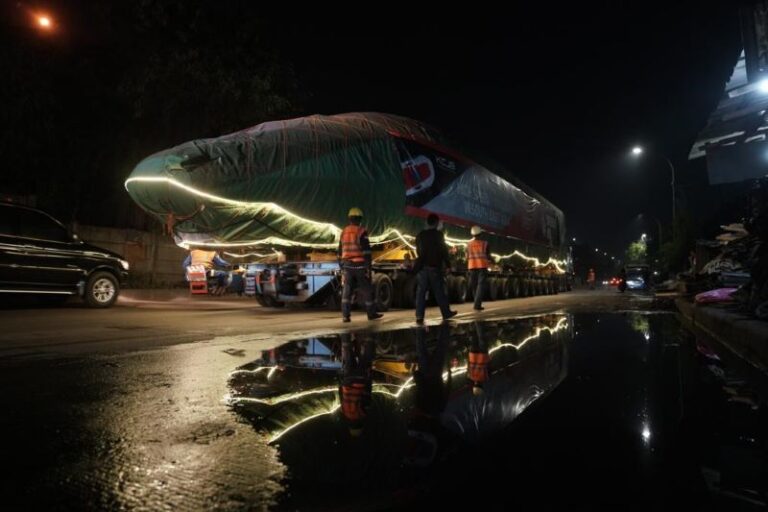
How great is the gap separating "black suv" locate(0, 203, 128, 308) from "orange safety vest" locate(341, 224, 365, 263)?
19.3ft

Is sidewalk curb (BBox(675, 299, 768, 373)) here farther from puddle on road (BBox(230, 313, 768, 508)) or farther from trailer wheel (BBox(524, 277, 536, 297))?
trailer wheel (BBox(524, 277, 536, 297))

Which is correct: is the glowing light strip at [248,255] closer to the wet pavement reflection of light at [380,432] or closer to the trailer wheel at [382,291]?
the trailer wheel at [382,291]

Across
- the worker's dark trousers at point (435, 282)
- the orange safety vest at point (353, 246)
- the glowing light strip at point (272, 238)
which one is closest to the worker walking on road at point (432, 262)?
the worker's dark trousers at point (435, 282)

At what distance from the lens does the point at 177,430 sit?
270 centimetres

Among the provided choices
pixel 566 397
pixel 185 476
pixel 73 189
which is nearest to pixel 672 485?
pixel 566 397

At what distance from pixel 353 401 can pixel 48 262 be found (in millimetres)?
9508

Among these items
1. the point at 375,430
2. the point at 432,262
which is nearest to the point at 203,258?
the point at 432,262

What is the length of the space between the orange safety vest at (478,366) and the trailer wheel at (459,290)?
9.44 m

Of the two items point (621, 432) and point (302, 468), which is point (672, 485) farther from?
point (302, 468)

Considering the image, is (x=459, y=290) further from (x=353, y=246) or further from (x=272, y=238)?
(x=353, y=246)

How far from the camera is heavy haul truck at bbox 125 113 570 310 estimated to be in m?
8.87

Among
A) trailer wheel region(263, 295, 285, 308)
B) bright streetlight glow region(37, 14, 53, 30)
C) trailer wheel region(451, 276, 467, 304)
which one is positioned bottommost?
trailer wheel region(263, 295, 285, 308)

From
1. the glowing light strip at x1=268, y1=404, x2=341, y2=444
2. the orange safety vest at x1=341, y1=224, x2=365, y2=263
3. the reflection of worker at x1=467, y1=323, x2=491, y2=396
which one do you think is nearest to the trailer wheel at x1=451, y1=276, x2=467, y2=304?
the orange safety vest at x1=341, y1=224, x2=365, y2=263

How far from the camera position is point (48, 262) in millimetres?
10328
